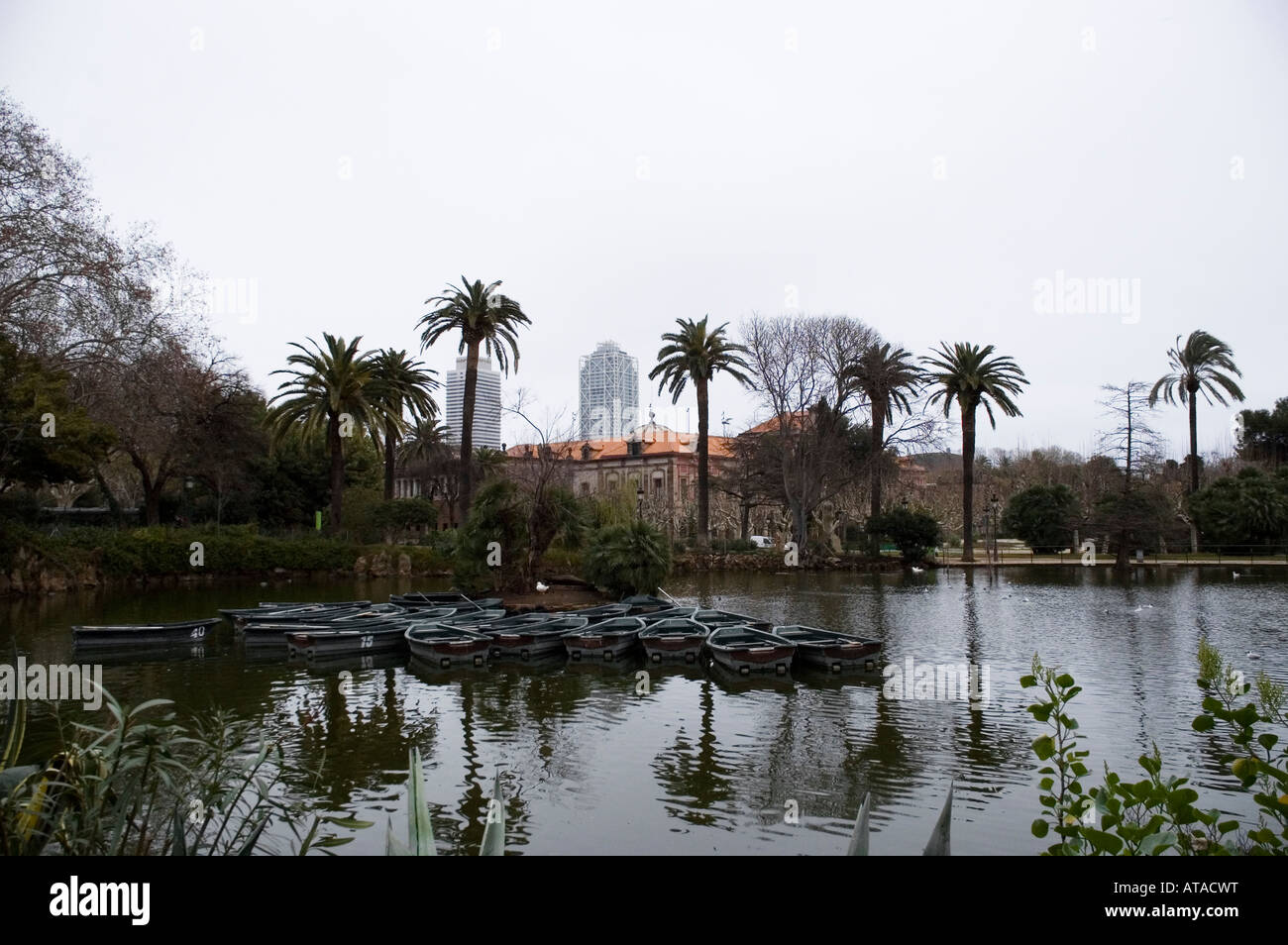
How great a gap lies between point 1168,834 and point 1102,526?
136ft

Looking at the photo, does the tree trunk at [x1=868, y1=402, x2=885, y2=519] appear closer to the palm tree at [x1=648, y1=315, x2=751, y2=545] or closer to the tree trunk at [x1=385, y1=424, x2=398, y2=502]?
the palm tree at [x1=648, y1=315, x2=751, y2=545]

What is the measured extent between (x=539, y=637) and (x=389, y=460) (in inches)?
1154

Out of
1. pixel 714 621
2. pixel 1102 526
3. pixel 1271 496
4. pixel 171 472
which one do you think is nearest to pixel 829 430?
pixel 1102 526

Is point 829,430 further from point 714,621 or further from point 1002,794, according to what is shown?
point 1002,794

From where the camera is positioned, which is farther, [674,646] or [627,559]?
[627,559]

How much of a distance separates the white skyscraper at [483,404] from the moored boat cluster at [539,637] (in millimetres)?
22067

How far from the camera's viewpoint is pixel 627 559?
25.7m

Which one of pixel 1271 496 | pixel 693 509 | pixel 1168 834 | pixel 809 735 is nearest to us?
pixel 1168 834

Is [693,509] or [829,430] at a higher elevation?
[829,430]

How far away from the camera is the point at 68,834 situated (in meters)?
3.36

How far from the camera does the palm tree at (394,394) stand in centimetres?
4256

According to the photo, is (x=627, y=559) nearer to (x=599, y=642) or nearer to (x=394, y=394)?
(x=599, y=642)

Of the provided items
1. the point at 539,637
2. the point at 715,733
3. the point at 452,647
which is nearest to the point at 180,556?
the point at 452,647
